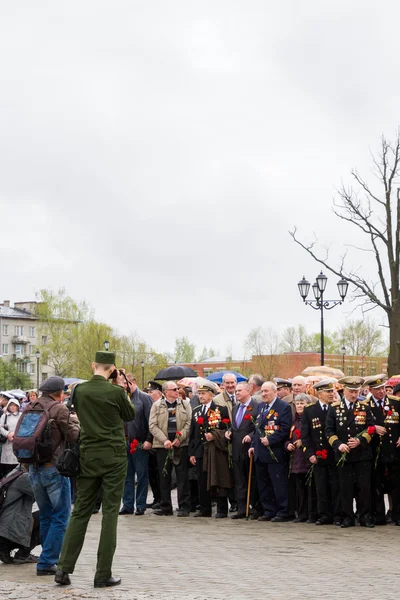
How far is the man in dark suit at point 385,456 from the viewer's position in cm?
1430

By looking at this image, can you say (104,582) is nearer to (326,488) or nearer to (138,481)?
(326,488)

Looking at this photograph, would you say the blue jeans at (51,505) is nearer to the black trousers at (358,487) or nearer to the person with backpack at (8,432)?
the black trousers at (358,487)

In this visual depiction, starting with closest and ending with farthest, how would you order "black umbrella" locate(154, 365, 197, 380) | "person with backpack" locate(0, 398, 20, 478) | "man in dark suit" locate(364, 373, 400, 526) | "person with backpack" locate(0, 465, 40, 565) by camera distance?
1. "person with backpack" locate(0, 465, 40, 565)
2. "man in dark suit" locate(364, 373, 400, 526)
3. "person with backpack" locate(0, 398, 20, 478)
4. "black umbrella" locate(154, 365, 197, 380)

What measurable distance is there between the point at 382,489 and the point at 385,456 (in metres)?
0.54

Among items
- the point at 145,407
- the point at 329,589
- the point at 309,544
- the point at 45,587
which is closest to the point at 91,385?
the point at 45,587

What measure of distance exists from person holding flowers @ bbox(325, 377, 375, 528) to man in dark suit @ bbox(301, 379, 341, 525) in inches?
9.8

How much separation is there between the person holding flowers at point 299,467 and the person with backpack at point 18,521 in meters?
5.17

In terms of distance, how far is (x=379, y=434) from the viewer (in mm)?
14180

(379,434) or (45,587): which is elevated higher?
(379,434)

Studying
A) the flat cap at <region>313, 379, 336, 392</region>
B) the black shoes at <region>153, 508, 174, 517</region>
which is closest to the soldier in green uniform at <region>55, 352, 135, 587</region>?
the flat cap at <region>313, 379, 336, 392</region>

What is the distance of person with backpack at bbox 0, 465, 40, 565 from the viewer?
35.1ft

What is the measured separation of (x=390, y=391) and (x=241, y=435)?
2.54 m

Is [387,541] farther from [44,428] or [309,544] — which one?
[44,428]

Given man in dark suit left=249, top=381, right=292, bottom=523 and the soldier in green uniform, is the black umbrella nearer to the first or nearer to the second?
man in dark suit left=249, top=381, right=292, bottom=523
